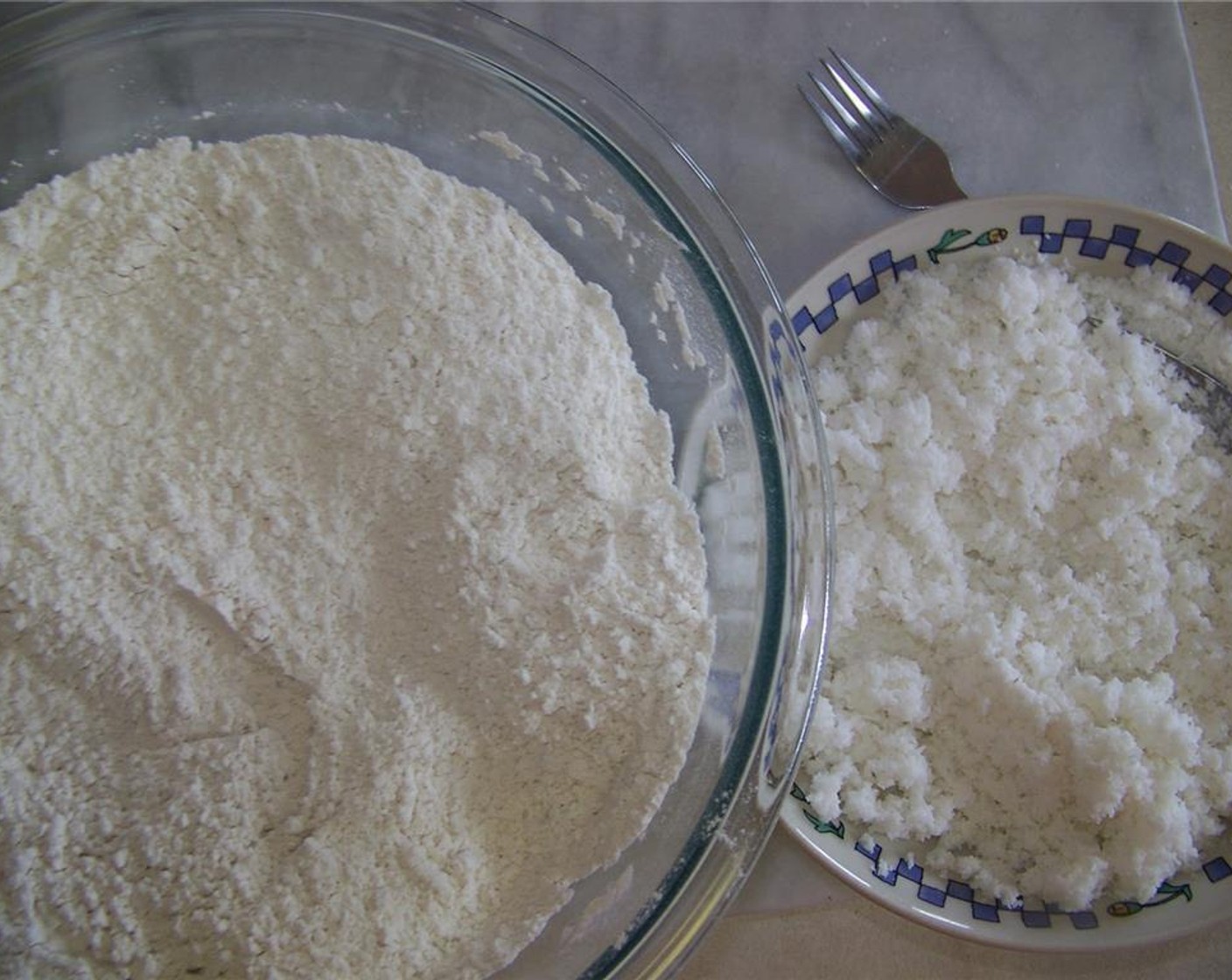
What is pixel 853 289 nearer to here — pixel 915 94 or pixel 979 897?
pixel 915 94

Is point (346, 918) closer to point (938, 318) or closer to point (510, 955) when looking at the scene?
point (510, 955)

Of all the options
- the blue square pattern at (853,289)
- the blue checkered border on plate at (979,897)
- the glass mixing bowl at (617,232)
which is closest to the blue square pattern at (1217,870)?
the blue checkered border on plate at (979,897)

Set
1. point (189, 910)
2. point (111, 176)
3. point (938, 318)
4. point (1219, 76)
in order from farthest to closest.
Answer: point (1219, 76)
point (938, 318)
point (111, 176)
point (189, 910)

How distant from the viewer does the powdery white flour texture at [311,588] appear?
749mm

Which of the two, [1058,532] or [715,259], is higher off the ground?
[715,259]

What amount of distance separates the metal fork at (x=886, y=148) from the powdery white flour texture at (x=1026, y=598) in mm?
145

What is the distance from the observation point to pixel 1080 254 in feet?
3.36

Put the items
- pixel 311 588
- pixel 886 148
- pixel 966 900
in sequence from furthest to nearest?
1. pixel 886 148
2. pixel 966 900
3. pixel 311 588

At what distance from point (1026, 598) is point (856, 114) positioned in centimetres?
54

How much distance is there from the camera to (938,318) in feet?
3.26

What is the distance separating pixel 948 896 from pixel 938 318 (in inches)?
20.8

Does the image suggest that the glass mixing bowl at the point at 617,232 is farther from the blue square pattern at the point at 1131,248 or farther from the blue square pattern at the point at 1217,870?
the blue square pattern at the point at 1217,870

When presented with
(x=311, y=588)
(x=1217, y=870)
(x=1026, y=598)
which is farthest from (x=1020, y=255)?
(x=311, y=588)

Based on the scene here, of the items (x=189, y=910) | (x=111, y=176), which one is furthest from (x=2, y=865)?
(x=111, y=176)
